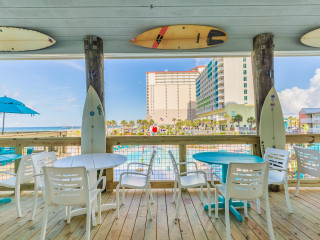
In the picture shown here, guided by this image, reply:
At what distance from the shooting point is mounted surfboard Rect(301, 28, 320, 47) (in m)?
2.55

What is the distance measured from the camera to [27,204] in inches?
95.4

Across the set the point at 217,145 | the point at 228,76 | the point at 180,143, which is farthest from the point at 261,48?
the point at 228,76

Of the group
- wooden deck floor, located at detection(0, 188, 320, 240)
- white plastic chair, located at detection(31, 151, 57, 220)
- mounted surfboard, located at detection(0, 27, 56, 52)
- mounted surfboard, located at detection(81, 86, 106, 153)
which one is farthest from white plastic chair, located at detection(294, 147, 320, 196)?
mounted surfboard, located at detection(0, 27, 56, 52)

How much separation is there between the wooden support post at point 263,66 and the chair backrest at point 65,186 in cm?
286

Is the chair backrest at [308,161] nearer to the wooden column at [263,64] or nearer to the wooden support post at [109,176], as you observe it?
the wooden column at [263,64]

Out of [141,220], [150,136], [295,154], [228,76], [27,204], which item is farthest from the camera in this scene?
[228,76]

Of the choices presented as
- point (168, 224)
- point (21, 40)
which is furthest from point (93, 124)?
point (168, 224)

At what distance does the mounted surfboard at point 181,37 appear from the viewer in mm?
2461

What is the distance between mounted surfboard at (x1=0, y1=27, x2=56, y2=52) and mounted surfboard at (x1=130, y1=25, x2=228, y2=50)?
1421mm

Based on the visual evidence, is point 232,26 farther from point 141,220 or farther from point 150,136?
point 141,220

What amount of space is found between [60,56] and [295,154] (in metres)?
4.70

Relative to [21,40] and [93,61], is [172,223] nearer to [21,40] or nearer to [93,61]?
[93,61]

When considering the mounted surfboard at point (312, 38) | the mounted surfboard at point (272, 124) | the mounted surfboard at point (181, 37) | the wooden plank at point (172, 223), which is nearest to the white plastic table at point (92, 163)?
the wooden plank at point (172, 223)

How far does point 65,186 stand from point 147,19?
2.35 metres
